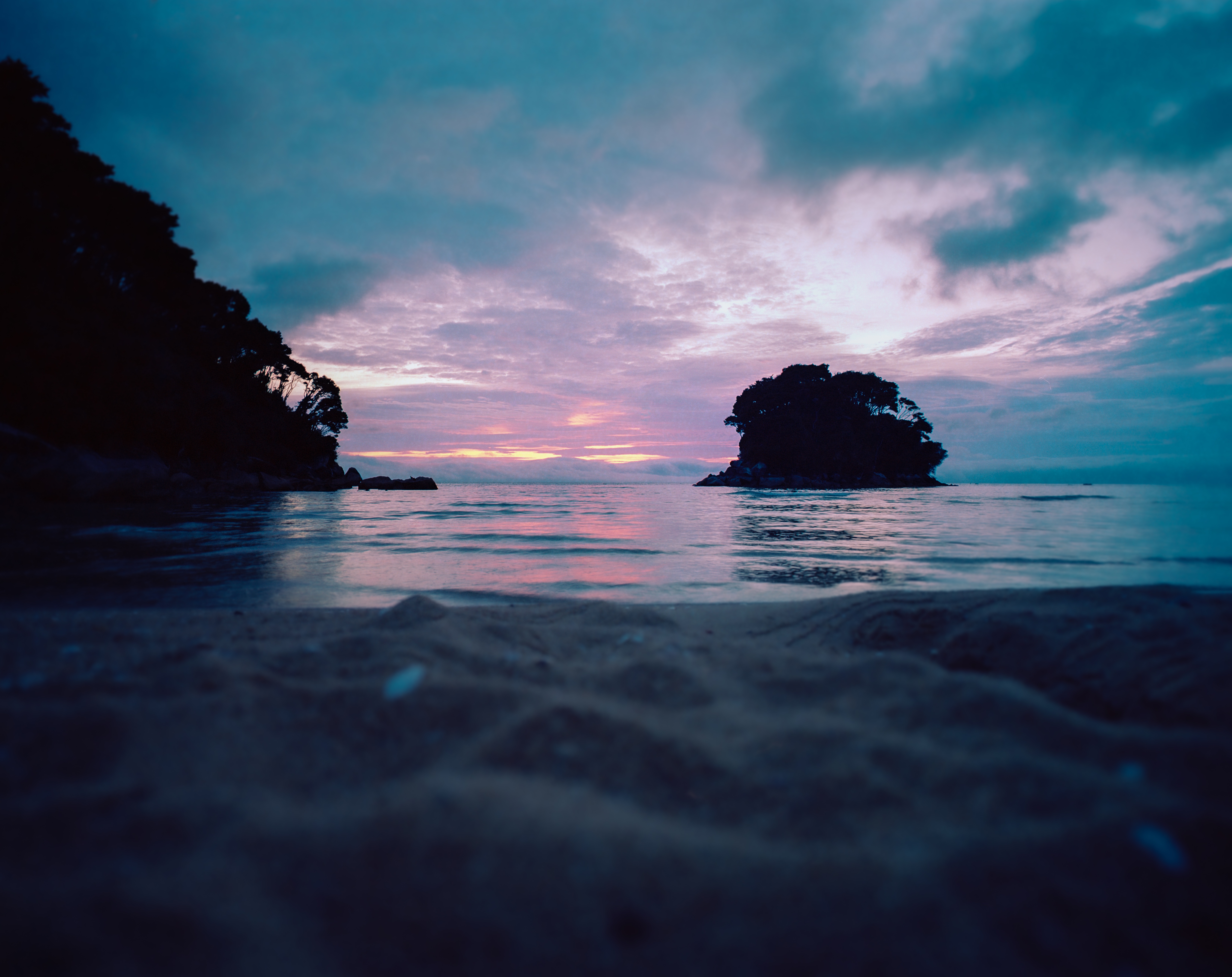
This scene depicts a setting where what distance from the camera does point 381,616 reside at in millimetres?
2861

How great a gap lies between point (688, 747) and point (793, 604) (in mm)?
2390

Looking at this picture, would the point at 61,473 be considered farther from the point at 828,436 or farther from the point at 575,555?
the point at 828,436

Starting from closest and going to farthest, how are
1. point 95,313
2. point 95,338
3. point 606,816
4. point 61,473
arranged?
point 606,816, point 61,473, point 95,338, point 95,313

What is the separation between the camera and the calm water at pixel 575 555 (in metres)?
4.40

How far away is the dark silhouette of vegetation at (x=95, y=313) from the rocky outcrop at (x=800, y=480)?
50.5 m

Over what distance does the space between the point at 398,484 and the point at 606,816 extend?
47586 mm

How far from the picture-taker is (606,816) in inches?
42.7

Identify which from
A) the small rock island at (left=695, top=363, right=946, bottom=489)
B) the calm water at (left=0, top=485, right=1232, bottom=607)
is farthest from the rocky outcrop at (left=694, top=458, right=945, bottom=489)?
the calm water at (left=0, top=485, right=1232, bottom=607)

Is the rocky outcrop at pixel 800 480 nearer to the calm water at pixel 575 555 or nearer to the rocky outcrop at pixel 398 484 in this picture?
the rocky outcrop at pixel 398 484

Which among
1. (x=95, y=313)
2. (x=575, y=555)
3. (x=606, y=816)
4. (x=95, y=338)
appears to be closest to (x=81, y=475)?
(x=95, y=338)

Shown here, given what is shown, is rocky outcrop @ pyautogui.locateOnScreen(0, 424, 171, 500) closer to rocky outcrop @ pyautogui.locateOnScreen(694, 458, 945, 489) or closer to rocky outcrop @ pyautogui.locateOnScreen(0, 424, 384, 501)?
rocky outcrop @ pyautogui.locateOnScreen(0, 424, 384, 501)

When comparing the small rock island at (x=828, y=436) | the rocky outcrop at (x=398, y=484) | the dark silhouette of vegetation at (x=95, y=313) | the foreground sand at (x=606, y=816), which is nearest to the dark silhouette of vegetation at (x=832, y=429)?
the small rock island at (x=828, y=436)

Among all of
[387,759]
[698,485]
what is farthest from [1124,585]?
[698,485]

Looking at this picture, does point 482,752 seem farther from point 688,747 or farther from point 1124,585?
point 1124,585
